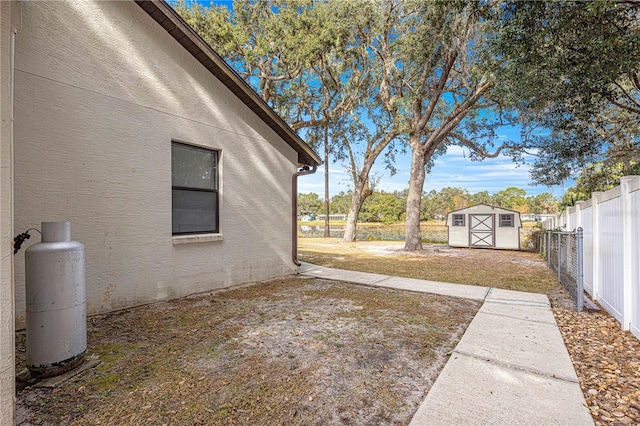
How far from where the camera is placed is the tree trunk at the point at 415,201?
14.7 meters

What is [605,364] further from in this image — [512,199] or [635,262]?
[512,199]

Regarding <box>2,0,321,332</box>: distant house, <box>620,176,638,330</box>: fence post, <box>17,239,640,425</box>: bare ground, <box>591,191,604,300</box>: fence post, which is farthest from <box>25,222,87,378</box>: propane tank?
<box>591,191,604,300</box>: fence post

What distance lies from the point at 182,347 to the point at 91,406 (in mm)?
1059

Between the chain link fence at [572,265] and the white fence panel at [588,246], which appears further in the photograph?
the white fence panel at [588,246]

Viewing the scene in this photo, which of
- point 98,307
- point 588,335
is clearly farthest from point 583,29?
point 98,307

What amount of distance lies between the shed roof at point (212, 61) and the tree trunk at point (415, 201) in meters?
9.16

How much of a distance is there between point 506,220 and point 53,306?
17.4 meters

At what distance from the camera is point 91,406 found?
2191 mm

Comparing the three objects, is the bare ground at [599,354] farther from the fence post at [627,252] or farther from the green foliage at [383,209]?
the green foliage at [383,209]

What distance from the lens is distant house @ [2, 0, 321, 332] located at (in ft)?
11.9

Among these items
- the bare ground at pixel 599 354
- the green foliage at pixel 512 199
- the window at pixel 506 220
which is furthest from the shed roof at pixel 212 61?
the green foliage at pixel 512 199

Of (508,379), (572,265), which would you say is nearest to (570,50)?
(572,265)

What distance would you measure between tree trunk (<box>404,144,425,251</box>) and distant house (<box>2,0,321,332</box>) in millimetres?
9976

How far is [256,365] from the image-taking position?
2855mm
